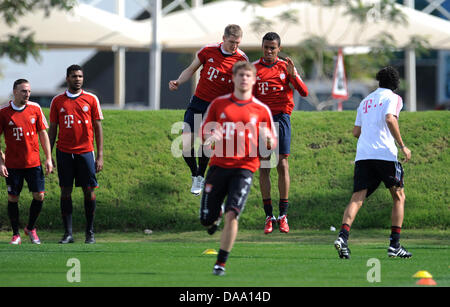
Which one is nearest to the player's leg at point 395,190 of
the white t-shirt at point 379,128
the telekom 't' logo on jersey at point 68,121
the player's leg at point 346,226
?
the white t-shirt at point 379,128

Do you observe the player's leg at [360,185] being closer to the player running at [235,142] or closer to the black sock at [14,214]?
the player running at [235,142]

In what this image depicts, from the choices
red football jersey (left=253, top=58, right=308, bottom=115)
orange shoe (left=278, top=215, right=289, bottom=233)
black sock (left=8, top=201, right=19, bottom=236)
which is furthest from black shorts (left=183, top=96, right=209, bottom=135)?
black sock (left=8, top=201, right=19, bottom=236)

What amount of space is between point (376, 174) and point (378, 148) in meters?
0.35

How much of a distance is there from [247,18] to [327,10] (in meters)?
2.50

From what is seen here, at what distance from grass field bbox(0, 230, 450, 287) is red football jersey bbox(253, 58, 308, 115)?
2059 millimetres

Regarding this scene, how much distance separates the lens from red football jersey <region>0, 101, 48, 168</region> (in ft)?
43.5

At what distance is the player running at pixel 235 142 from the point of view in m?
8.90

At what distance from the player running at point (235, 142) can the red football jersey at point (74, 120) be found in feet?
14.7

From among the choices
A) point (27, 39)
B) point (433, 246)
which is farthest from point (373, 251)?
point (27, 39)

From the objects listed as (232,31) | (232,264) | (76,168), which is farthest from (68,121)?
(232,264)

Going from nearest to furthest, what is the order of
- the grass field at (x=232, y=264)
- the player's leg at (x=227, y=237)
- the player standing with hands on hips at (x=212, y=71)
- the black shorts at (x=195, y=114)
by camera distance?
the grass field at (x=232, y=264) < the player's leg at (x=227, y=237) < the player standing with hands on hips at (x=212, y=71) < the black shorts at (x=195, y=114)

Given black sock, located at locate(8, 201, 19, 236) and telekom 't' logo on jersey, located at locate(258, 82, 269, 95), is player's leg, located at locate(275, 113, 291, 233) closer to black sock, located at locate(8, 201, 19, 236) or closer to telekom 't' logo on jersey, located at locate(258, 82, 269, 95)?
telekom 't' logo on jersey, located at locate(258, 82, 269, 95)

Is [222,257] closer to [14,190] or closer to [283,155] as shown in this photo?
[283,155]
